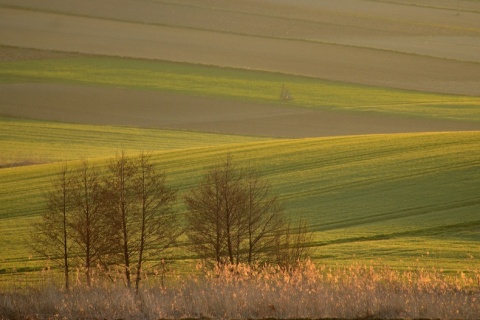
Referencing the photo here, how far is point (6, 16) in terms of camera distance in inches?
3068

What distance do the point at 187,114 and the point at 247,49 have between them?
17700 mm

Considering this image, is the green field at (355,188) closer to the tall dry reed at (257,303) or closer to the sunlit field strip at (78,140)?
the sunlit field strip at (78,140)

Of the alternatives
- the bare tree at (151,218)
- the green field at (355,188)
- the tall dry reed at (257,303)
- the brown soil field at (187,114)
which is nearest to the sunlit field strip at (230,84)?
the brown soil field at (187,114)

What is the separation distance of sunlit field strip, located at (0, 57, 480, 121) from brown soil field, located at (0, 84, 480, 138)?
182cm

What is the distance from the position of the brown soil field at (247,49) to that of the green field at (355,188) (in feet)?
33.4

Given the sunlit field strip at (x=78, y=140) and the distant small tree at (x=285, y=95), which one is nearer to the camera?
the sunlit field strip at (x=78, y=140)

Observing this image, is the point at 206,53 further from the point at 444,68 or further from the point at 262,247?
the point at 262,247

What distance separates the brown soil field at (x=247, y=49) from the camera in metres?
55.3

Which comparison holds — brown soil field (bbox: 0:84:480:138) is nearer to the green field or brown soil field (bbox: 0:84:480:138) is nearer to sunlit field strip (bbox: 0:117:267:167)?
sunlit field strip (bbox: 0:117:267:167)

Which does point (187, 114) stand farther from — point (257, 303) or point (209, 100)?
point (257, 303)

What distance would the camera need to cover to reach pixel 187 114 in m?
56.5

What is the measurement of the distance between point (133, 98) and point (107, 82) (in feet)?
14.3

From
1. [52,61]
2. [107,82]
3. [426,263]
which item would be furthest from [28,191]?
[52,61]

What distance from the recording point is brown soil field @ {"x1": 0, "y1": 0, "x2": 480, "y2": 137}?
5534cm
